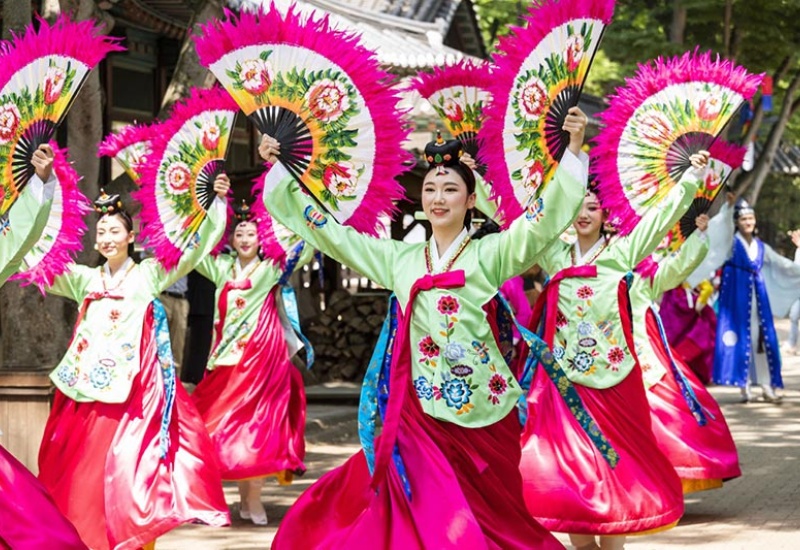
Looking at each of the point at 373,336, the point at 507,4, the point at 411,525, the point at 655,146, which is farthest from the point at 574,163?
the point at 507,4

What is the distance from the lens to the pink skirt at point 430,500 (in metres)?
5.05

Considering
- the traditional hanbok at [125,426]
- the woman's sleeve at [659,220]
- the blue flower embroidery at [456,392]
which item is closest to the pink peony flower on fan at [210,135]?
the traditional hanbok at [125,426]

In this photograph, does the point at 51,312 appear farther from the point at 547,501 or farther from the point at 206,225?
the point at 547,501

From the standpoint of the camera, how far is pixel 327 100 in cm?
555

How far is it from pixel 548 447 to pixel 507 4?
1921cm

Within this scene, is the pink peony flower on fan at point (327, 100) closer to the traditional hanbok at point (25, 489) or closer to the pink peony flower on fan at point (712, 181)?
the traditional hanbok at point (25, 489)

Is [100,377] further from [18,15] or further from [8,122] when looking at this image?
[18,15]

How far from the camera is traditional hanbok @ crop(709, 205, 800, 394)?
13.9 metres

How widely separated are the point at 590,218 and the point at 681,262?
1.49 metres

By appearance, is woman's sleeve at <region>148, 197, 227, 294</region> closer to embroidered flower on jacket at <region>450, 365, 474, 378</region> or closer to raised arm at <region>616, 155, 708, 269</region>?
raised arm at <region>616, 155, 708, 269</region>

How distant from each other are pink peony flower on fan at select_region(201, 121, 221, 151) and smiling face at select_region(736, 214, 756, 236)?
23.3 feet

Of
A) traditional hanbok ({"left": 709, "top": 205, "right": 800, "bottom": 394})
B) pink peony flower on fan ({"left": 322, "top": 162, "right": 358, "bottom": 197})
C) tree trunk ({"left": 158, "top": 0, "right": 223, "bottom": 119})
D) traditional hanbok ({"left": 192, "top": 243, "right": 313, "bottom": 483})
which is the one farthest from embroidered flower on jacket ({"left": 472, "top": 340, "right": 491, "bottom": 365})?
traditional hanbok ({"left": 709, "top": 205, "right": 800, "bottom": 394})

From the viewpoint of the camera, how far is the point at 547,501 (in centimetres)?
681

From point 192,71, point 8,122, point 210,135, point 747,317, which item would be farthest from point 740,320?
point 8,122
